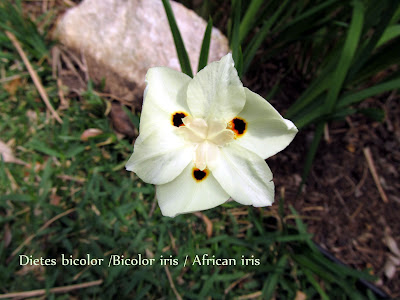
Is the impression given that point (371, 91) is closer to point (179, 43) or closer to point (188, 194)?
point (179, 43)

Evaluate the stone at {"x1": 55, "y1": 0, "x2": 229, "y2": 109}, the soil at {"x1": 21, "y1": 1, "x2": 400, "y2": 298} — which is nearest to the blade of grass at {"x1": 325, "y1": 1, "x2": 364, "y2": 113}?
the soil at {"x1": 21, "y1": 1, "x2": 400, "y2": 298}

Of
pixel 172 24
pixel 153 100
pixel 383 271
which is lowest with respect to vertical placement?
pixel 383 271

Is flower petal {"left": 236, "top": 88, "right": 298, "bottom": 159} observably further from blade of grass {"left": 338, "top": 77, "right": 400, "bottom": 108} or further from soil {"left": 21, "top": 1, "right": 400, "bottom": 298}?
soil {"left": 21, "top": 1, "right": 400, "bottom": 298}

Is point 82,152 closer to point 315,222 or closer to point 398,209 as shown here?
point 315,222

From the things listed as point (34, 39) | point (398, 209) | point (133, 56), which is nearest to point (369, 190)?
point (398, 209)

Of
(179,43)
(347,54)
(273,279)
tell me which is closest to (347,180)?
(273,279)

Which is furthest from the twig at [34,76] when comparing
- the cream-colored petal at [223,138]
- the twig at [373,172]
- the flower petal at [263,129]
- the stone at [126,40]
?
the twig at [373,172]
